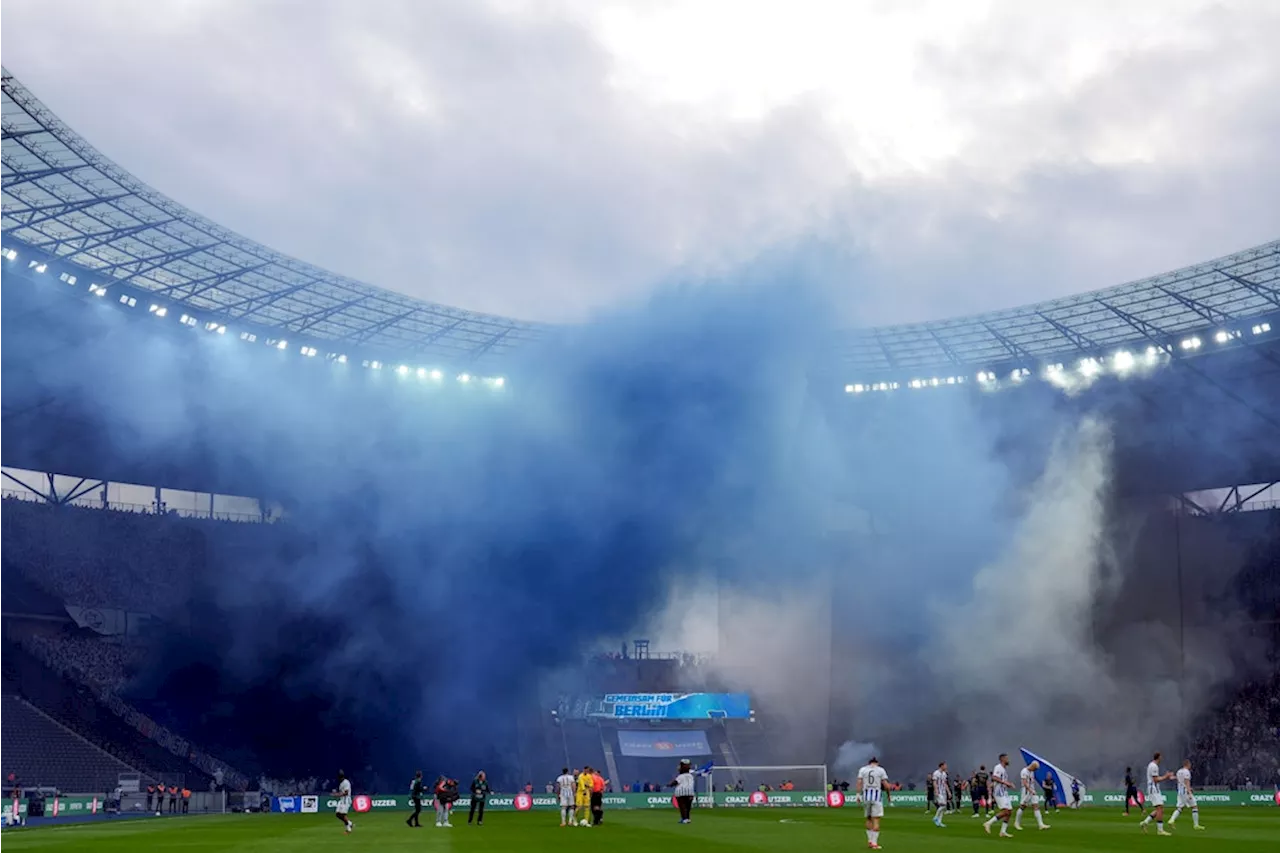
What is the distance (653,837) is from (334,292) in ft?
128

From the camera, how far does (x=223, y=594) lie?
6069 centimetres

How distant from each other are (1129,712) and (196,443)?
49662 mm

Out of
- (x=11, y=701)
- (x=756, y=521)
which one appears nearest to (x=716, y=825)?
(x=756, y=521)

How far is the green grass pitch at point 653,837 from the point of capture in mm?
22188

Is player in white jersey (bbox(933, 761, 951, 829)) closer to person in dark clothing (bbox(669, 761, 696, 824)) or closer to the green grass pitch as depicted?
the green grass pitch

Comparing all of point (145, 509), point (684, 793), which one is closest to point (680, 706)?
point (145, 509)

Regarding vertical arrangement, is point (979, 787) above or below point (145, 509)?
below

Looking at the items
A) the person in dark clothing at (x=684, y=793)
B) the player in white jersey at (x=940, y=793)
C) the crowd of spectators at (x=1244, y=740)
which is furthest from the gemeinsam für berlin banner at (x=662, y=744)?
the person in dark clothing at (x=684, y=793)

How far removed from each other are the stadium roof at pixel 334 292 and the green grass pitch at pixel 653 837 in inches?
1004

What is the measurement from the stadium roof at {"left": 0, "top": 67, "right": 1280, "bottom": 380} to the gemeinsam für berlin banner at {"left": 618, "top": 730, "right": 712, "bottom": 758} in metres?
23.5

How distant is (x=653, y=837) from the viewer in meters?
25.8

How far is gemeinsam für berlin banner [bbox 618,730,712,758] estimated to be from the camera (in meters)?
67.0

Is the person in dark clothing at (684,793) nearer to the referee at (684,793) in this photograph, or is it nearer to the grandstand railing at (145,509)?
the referee at (684,793)

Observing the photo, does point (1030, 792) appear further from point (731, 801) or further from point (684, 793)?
point (731, 801)
